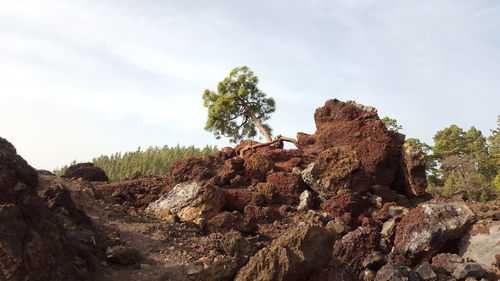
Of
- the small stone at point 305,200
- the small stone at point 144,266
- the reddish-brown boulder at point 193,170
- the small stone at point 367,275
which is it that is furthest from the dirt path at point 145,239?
the small stone at point 305,200

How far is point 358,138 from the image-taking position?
1474 centimetres

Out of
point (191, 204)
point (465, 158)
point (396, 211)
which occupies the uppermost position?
point (465, 158)

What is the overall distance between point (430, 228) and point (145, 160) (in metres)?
34.4

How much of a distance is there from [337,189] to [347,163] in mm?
929

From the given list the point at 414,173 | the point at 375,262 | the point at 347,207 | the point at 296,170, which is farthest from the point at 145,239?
the point at 414,173

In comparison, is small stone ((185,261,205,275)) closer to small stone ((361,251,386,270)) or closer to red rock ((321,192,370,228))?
small stone ((361,251,386,270))

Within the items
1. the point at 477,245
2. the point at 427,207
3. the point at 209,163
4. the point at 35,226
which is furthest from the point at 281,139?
the point at 35,226

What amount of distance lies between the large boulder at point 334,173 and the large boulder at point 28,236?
24.6 ft

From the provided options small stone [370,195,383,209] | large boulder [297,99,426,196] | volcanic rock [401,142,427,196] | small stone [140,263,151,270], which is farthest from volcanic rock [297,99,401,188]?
small stone [140,263,151,270]

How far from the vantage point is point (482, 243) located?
941 centimetres

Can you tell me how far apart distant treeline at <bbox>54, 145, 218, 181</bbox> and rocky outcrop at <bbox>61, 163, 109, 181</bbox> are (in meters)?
19.6

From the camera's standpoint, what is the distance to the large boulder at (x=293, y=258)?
6941 mm

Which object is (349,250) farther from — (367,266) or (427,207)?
(427,207)

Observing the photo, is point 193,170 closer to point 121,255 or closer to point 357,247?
point 121,255
